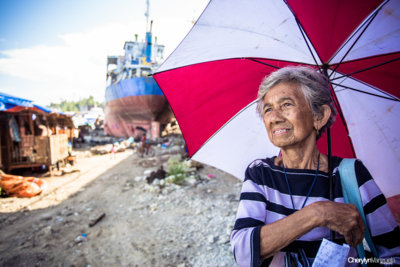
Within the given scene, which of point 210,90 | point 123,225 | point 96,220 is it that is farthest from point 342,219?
point 96,220

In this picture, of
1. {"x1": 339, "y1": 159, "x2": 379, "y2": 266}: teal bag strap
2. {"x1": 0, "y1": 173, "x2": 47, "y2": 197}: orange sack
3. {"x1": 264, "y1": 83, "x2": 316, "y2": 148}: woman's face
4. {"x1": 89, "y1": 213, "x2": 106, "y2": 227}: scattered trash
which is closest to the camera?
{"x1": 339, "y1": 159, "x2": 379, "y2": 266}: teal bag strap

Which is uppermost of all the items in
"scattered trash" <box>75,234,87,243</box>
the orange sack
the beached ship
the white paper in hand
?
the beached ship

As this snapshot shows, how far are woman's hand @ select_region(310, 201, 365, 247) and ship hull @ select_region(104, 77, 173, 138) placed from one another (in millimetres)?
14141

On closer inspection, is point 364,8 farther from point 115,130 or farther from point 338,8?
point 115,130

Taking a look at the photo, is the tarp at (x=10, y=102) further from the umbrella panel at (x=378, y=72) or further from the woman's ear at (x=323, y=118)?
the umbrella panel at (x=378, y=72)

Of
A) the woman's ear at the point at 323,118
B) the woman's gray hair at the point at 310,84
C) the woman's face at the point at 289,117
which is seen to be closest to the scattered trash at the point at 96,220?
the woman's face at the point at 289,117

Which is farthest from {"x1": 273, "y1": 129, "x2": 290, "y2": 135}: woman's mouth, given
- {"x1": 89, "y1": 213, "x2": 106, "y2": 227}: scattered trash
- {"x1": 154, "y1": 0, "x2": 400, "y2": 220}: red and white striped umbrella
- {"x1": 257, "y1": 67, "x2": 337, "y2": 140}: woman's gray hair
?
{"x1": 89, "y1": 213, "x2": 106, "y2": 227}: scattered trash

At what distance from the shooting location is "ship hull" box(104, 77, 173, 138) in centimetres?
1454

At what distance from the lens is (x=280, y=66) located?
1.61m

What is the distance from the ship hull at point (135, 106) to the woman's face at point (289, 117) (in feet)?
44.8

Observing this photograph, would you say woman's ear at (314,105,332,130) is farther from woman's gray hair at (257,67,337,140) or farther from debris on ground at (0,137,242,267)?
debris on ground at (0,137,242,267)

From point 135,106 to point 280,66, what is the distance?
15.1 metres

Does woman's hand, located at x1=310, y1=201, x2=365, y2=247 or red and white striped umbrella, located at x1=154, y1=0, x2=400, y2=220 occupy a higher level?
red and white striped umbrella, located at x1=154, y1=0, x2=400, y2=220

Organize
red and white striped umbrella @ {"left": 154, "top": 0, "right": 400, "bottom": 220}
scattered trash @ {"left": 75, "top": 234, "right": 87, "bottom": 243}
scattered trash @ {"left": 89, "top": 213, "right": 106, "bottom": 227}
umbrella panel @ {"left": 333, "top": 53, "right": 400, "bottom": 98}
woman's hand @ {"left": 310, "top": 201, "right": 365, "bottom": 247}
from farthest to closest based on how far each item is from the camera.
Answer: scattered trash @ {"left": 89, "top": 213, "right": 106, "bottom": 227}, scattered trash @ {"left": 75, "top": 234, "right": 87, "bottom": 243}, umbrella panel @ {"left": 333, "top": 53, "right": 400, "bottom": 98}, red and white striped umbrella @ {"left": 154, "top": 0, "right": 400, "bottom": 220}, woman's hand @ {"left": 310, "top": 201, "right": 365, "bottom": 247}
